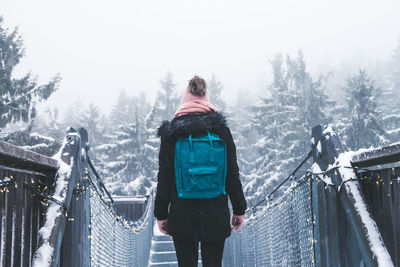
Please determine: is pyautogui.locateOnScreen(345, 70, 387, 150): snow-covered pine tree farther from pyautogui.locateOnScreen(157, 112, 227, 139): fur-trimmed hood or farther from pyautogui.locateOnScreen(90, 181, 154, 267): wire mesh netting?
pyautogui.locateOnScreen(157, 112, 227, 139): fur-trimmed hood

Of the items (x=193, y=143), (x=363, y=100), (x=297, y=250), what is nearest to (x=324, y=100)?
(x=363, y=100)

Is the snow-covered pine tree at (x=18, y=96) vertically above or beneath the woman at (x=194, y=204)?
above

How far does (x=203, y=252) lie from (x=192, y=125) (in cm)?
83

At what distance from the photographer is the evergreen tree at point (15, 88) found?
54.3ft

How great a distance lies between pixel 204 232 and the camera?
2.40 metres

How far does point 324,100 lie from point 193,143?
24.8 m

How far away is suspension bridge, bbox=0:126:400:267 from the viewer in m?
1.95

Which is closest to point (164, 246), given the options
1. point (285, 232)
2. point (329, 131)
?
point (285, 232)

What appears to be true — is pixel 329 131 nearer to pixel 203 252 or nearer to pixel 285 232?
pixel 203 252

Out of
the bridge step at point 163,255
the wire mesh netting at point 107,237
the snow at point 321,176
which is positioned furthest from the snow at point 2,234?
the bridge step at point 163,255

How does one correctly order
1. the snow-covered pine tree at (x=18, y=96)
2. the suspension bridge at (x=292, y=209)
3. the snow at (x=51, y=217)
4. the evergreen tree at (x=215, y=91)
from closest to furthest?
1. the suspension bridge at (x=292, y=209)
2. the snow at (x=51, y=217)
3. the snow-covered pine tree at (x=18, y=96)
4. the evergreen tree at (x=215, y=91)

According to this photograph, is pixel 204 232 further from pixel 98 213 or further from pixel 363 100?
pixel 363 100

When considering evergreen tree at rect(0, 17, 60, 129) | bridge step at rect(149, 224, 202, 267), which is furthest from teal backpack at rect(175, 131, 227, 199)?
evergreen tree at rect(0, 17, 60, 129)

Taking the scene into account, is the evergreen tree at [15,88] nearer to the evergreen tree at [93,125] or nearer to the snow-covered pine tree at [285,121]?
the snow-covered pine tree at [285,121]
